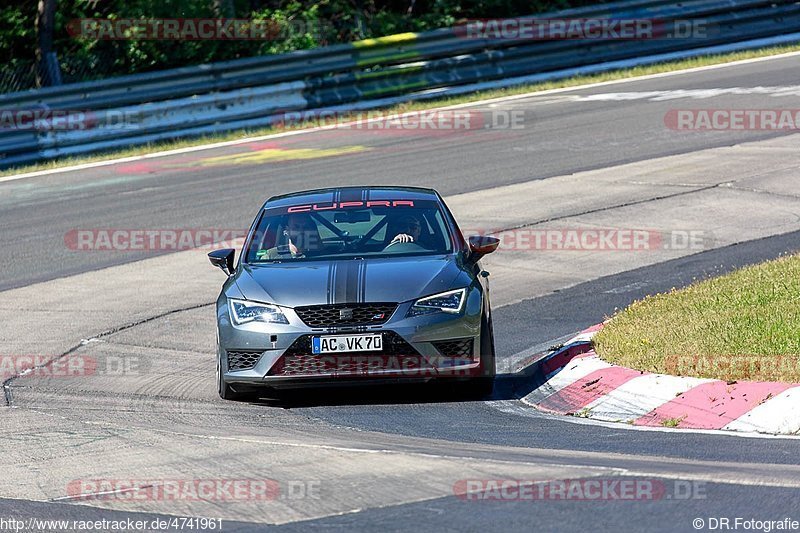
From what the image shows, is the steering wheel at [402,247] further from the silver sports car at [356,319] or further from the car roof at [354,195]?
the car roof at [354,195]

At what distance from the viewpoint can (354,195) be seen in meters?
10.5

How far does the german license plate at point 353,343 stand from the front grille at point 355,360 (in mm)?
27

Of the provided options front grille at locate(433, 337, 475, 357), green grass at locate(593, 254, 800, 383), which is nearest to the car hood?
front grille at locate(433, 337, 475, 357)

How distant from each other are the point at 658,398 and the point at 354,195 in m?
3.33

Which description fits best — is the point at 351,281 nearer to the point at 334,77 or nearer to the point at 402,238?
the point at 402,238

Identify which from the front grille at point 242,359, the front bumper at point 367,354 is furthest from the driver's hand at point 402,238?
the front grille at point 242,359

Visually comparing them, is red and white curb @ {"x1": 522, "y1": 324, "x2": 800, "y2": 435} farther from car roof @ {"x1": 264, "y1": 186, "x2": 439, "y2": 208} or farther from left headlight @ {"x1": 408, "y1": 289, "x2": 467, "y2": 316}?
car roof @ {"x1": 264, "y1": 186, "x2": 439, "y2": 208}

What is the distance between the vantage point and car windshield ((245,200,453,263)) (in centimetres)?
974

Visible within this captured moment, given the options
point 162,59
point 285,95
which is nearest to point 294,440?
point 285,95

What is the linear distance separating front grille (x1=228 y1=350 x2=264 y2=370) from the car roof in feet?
6.14

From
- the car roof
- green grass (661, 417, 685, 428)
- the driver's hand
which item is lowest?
green grass (661, 417, 685, 428)

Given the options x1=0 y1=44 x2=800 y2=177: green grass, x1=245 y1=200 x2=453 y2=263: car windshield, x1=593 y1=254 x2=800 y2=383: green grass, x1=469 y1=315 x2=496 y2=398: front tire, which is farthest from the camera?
x1=0 y1=44 x2=800 y2=177: green grass

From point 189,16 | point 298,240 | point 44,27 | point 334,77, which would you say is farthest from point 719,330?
point 44,27

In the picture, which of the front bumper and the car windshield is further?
the car windshield
